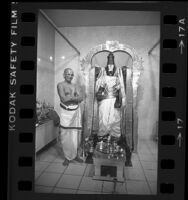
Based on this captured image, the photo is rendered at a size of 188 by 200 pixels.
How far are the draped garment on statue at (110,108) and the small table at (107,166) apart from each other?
0.17 meters

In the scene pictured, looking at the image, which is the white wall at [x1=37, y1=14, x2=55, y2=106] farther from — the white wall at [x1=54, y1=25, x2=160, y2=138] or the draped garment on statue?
the draped garment on statue

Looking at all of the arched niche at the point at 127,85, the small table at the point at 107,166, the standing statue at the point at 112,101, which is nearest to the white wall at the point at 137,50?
the arched niche at the point at 127,85

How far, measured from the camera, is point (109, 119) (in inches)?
56.7

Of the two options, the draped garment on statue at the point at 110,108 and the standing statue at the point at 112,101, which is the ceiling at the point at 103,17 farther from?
the draped garment on statue at the point at 110,108

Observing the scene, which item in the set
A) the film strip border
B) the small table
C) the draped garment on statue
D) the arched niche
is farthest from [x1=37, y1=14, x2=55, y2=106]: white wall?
the small table

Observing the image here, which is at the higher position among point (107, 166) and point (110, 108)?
point (110, 108)

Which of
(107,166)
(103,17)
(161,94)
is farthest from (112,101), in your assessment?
(103,17)

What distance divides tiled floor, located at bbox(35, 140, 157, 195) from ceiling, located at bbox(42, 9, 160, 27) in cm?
86

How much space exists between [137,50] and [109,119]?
0.53 meters

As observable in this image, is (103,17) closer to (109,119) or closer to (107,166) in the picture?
(109,119)

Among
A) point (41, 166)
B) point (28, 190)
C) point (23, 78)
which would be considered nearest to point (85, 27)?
point (23, 78)

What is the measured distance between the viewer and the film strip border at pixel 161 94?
1341 millimetres

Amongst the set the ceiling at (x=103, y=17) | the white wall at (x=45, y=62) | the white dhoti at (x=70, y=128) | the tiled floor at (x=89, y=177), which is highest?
the ceiling at (x=103, y=17)

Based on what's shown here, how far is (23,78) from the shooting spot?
135cm
